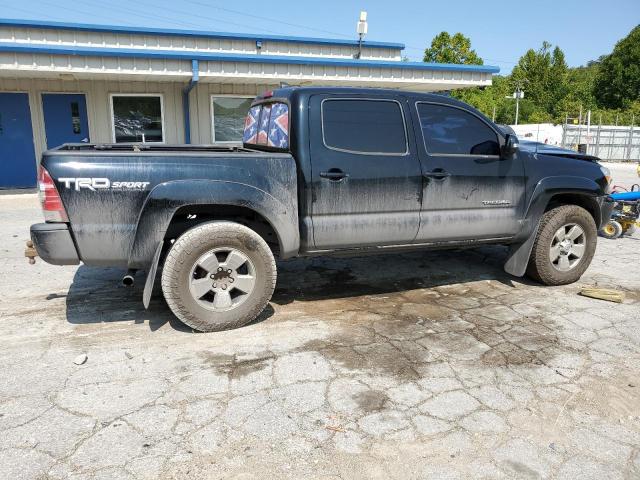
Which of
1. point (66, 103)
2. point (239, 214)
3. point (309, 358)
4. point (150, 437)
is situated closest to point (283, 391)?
point (309, 358)

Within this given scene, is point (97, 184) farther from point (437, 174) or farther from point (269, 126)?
point (437, 174)

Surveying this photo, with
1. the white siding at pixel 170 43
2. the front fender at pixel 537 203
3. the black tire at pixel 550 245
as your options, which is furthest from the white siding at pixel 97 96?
the black tire at pixel 550 245

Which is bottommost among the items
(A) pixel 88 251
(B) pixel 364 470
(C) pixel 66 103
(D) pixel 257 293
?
(B) pixel 364 470

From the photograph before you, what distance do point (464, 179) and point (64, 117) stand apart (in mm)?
11325

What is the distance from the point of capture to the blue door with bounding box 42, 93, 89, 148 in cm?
1263

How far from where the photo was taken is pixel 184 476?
2498 millimetres

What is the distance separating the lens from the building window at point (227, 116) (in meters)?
13.8

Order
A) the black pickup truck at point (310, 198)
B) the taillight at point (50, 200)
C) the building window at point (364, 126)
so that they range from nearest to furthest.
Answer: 1. the taillight at point (50, 200)
2. the black pickup truck at point (310, 198)
3. the building window at point (364, 126)

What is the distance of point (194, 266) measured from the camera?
400cm

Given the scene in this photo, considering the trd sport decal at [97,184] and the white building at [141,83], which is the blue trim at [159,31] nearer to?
the white building at [141,83]

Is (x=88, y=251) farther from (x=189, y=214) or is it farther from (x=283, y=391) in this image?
(x=283, y=391)

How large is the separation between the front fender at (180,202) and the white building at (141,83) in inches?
324

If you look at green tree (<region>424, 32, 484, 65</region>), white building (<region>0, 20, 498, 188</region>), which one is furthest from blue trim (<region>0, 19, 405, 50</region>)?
green tree (<region>424, 32, 484, 65</region>)

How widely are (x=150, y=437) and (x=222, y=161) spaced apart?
207 centimetres
